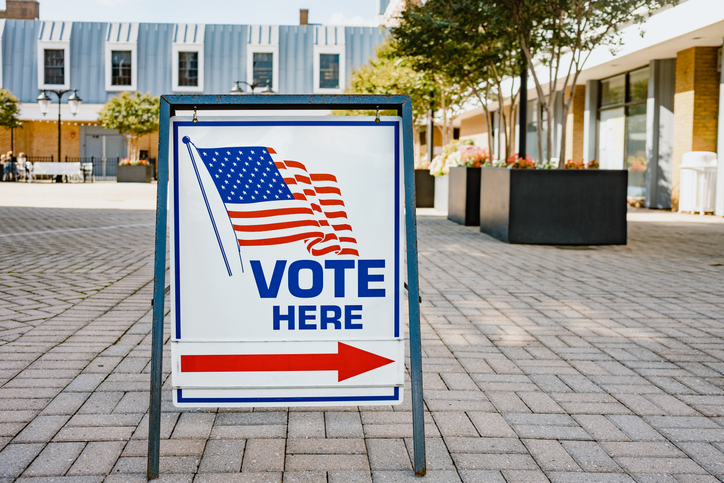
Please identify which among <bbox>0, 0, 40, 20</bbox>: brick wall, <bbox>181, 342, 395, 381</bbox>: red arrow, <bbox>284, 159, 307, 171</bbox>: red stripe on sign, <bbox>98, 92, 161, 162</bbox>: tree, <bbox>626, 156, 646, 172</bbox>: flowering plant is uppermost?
<bbox>0, 0, 40, 20</bbox>: brick wall

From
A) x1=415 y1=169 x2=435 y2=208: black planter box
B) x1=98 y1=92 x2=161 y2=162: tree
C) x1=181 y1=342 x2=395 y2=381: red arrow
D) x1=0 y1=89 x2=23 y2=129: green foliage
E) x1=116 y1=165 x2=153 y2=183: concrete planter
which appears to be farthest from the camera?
x1=0 y1=89 x2=23 y2=129: green foliage

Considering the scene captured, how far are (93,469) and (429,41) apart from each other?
11648mm

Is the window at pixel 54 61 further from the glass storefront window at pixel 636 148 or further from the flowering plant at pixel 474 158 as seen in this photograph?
the flowering plant at pixel 474 158

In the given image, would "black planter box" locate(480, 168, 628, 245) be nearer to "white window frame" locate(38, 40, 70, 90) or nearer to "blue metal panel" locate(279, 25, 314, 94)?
"blue metal panel" locate(279, 25, 314, 94)

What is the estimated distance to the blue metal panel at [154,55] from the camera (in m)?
42.9

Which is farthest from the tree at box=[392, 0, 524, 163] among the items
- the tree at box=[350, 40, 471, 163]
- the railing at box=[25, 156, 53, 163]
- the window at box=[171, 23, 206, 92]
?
the railing at box=[25, 156, 53, 163]

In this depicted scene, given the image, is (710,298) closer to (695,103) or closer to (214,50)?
(695,103)

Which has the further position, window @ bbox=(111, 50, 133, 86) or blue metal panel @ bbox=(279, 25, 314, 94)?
blue metal panel @ bbox=(279, 25, 314, 94)

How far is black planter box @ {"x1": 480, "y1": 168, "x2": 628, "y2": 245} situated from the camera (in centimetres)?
1002

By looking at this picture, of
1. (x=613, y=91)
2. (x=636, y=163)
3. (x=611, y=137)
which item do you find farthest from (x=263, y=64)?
(x=636, y=163)

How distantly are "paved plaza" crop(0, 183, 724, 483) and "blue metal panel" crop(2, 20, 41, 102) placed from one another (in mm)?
39153

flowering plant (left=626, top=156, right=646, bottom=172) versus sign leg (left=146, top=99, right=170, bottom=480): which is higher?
flowering plant (left=626, top=156, right=646, bottom=172)

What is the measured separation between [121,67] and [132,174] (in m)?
11.8

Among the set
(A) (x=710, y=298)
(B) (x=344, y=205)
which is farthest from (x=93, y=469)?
(A) (x=710, y=298)
